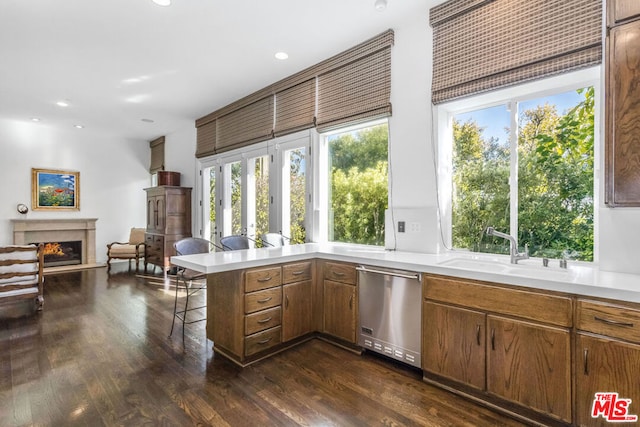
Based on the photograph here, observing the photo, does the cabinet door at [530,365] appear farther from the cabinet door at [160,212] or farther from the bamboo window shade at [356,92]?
the cabinet door at [160,212]

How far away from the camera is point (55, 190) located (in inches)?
262

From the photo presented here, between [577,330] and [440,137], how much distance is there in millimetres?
1770

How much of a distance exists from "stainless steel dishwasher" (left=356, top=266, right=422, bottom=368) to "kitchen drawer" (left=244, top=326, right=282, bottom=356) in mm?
715

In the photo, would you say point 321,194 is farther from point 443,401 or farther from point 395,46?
point 443,401

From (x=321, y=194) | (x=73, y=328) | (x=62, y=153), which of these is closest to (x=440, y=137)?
(x=321, y=194)

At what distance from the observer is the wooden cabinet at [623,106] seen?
5.70ft

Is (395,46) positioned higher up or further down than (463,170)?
higher up

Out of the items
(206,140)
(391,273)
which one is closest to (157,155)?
(206,140)

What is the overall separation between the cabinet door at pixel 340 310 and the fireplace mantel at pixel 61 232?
631 centimetres

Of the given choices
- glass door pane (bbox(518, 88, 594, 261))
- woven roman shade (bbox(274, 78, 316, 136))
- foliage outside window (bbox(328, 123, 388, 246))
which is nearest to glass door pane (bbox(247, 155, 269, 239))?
woven roman shade (bbox(274, 78, 316, 136))

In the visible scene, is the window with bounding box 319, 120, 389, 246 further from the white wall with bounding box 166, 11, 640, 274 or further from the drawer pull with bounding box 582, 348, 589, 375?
the drawer pull with bounding box 582, 348, 589, 375

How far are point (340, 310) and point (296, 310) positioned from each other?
40 centimetres

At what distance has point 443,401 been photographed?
2.07 metres

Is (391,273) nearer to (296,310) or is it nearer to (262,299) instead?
(296,310)
